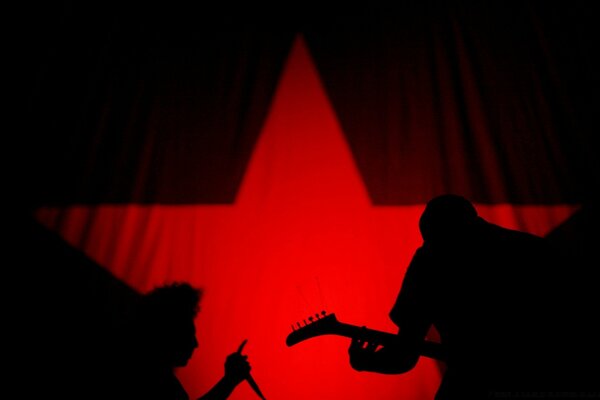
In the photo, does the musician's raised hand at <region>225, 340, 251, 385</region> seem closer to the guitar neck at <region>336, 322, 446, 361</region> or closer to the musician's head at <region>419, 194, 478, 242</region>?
the guitar neck at <region>336, 322, 446, 361</region>

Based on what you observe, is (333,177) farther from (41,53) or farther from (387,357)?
(41,53)

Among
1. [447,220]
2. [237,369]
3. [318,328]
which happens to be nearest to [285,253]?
[318,328]

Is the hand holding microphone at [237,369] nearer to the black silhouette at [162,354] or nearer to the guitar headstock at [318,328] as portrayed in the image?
the black silhouette at [162,354]

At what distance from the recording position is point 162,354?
113 centimetres

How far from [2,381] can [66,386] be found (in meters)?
0.68

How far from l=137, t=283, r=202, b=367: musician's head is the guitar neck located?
52cm

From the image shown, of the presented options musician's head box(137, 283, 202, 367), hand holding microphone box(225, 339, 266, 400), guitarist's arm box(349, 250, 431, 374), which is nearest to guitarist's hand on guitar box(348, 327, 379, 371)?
guitarist's arm box(349, 250, 431, 374)

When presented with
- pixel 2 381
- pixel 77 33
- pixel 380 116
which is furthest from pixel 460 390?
pixel 77 33

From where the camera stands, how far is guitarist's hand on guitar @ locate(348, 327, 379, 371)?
1162mm

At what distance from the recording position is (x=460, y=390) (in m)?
0.99

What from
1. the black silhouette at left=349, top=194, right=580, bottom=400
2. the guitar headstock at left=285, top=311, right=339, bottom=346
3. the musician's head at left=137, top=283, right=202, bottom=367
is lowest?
the musician's head at left=137, top=283, right=202, bottom=367

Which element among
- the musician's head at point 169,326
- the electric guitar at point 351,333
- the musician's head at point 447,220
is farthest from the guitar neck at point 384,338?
the musician's head at point 169,326

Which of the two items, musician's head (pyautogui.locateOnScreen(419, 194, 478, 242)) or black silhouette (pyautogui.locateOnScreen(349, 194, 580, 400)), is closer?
black silhouette (pyautogui.locateOnScreen(349, 194, 580, 400))

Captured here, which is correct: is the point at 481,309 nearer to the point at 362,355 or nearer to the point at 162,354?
the point at 362,355
